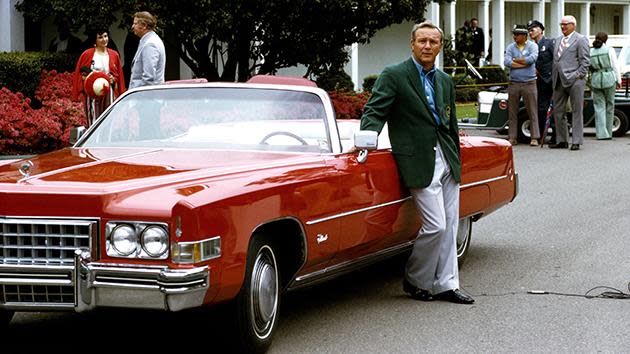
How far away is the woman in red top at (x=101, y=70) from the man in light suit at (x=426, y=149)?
26.1ft

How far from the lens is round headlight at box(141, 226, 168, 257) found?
557cm

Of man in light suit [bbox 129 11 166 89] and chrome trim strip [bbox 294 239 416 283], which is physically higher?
man in light suit [bbox 129 11 166 89]

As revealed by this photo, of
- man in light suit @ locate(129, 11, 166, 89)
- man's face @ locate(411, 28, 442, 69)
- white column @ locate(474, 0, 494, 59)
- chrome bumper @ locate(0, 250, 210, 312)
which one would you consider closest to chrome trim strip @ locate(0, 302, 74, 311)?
chrome bumper @ locate(0, 250, 210, 312)

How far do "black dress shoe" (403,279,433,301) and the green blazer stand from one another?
714 millimetres

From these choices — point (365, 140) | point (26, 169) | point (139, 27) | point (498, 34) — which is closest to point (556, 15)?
point (498, 34)

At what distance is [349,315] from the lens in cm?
741

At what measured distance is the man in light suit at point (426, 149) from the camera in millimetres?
7652

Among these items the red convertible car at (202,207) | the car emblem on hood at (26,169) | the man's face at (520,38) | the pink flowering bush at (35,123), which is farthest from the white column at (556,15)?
the car emblem on hood at (26,169)

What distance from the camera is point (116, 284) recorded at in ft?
18.1

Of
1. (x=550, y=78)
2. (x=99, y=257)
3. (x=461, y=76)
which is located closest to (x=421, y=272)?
(x=99, y=257)

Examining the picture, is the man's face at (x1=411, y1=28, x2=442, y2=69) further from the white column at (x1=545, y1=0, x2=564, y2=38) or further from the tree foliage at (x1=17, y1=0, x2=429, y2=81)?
the white column at (x1=545, y1=0, x2=564, y2=38)

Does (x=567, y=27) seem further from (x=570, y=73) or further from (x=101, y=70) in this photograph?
(x=101, y=70)

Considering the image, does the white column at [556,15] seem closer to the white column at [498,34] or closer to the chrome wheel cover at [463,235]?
the white column at [498,34]

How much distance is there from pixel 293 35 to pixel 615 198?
30.7 feet
